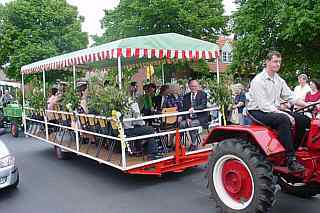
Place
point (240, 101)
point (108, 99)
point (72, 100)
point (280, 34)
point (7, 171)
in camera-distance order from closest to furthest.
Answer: point (7, 171) < point (108, 99) < point (72, 100) < point (240, 101) < point (280, 34)

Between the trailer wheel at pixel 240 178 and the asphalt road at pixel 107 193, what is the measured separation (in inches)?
17.7

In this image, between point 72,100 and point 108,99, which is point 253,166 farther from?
point 72,100

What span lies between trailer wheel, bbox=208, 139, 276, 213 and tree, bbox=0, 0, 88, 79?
1778 cm

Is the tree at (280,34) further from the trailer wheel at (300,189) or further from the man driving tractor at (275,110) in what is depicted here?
the man driving tractor at (275,110)

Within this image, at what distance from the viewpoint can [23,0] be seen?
74.2ft

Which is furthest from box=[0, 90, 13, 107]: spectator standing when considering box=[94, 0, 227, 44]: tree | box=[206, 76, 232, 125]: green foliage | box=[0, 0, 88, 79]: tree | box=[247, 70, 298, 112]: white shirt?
box=[247, 70, 298, 112]: white shirt

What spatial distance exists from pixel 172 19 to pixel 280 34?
7.64m

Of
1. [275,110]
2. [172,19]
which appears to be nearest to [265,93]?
[275,110]

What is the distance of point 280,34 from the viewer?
15.8 metres

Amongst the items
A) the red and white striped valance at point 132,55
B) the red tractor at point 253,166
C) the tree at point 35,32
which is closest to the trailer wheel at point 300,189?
the red tractor at point 253,166

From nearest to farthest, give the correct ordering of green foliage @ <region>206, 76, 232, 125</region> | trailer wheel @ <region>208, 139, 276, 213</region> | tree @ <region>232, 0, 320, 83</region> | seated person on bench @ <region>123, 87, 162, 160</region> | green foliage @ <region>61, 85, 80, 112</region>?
trailer wheel @ <region>208, 139, 276, 213</region>
seated person on bench @ <region>123, 87, 162, 160</region>
green foliage @ <region>206, 76, 232, 125</region>
green foliage @ <region>61, 85, 80, 112</region>
tree @ <region>232, 0, 320, 83</region>

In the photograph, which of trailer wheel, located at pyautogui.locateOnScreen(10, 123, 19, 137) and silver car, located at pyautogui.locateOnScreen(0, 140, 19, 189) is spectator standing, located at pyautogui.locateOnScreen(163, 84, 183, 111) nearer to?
silver car, located at pyautogui.locateOnScreen(0, 140, 19, 189)

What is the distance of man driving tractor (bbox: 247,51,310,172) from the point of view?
12.7ft

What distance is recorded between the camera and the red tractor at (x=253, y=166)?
385 centimetres
